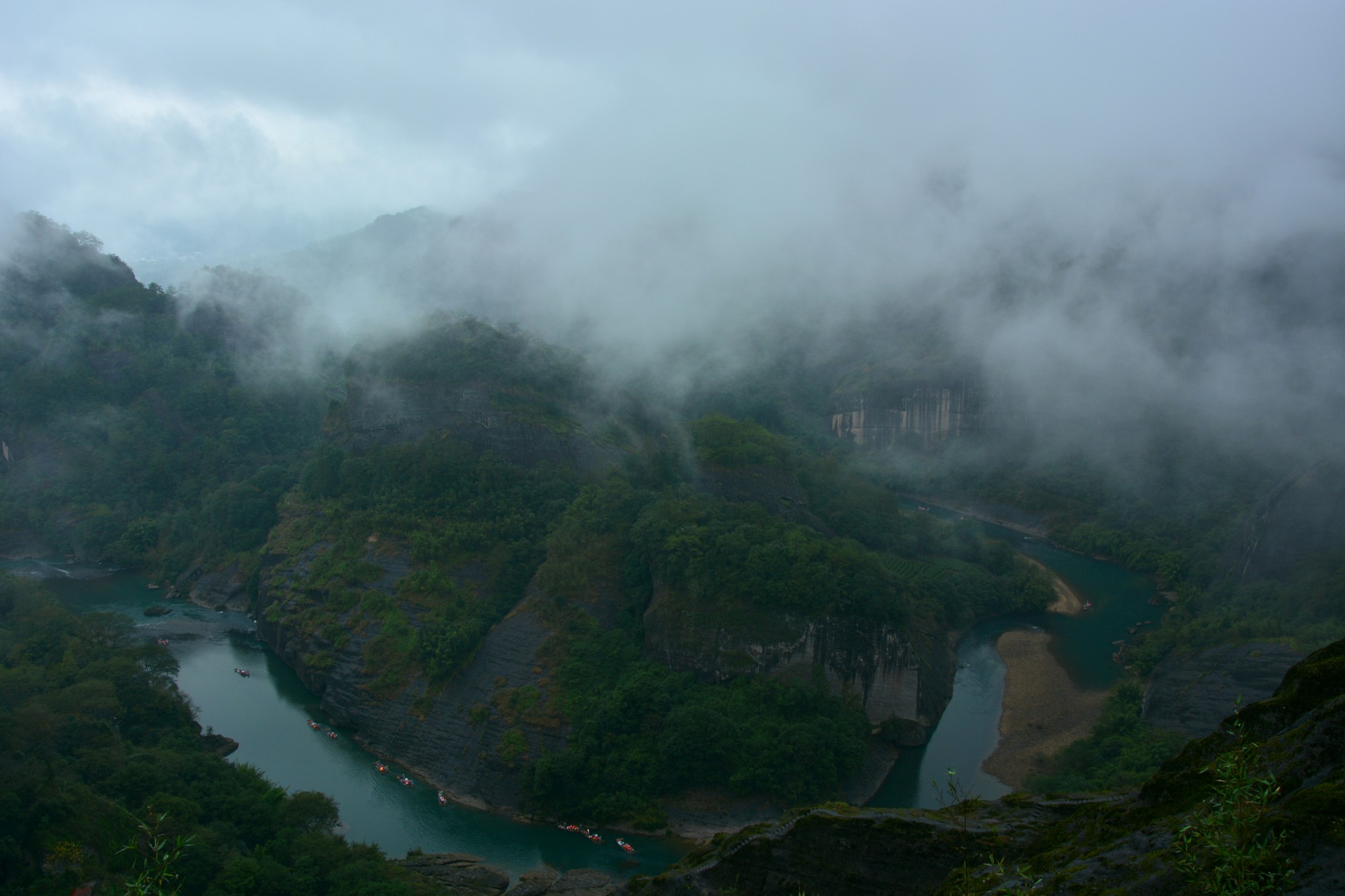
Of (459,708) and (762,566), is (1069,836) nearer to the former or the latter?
(762,566)

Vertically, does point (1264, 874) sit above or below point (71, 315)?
below

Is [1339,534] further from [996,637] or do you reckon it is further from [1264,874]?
[1264,874]

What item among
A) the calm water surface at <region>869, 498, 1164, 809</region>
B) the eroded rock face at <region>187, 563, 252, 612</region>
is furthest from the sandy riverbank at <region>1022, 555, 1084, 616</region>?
the eroded rock face at <region>187, 563, 252, 612</region>

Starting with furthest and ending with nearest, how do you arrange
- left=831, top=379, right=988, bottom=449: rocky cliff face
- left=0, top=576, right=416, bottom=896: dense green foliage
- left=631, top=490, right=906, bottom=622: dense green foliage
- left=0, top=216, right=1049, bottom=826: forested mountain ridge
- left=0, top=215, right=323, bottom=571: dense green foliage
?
left=831, top=379, right=988, bottom=449: rocky cliff face → left=0, top=215, right=323, bottom=571: dense green foliage → left=631, top=490, right=906, bottom=622: dense green foliage → left=0, top=216, right=1049, bottom=826: forested mountain ridge → left=0, top=576, right=416, bottom=896: dense green foliage

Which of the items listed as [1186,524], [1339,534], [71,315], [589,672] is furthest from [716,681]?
[71,315]

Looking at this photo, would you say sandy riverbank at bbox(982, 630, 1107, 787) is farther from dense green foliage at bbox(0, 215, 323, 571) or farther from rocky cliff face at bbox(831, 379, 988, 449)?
dense green foliage at bbox(0, 215, 323, 571)

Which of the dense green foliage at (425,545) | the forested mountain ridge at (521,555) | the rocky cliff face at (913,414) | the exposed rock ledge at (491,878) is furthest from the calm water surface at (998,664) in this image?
the rocky cliff face at (913,414)
